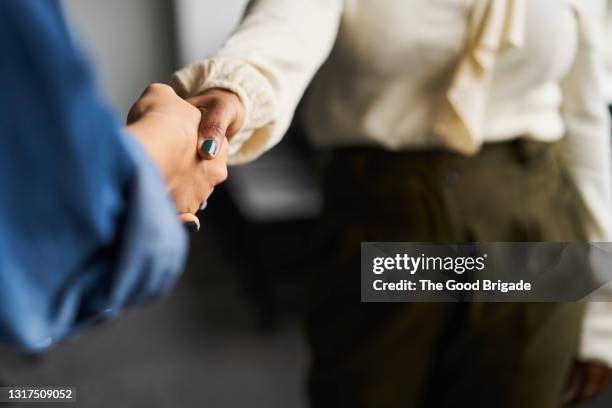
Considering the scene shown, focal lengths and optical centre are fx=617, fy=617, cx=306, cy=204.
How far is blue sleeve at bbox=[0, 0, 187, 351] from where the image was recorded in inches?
8.4

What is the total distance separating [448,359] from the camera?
2.22 feet

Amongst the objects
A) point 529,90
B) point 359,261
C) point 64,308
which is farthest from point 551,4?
point 64,308

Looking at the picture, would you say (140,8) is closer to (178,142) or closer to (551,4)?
(551,4)

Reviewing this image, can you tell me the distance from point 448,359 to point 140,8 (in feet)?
5.50

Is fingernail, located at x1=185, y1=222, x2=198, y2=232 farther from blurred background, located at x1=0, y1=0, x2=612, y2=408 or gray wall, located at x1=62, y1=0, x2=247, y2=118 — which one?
gray wall, located at x1=62, y1=0, x2=247, y2=118

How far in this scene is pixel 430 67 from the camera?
0.60 meters

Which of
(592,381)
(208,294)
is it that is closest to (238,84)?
(592,381)

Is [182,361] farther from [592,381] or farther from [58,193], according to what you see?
[58,193]

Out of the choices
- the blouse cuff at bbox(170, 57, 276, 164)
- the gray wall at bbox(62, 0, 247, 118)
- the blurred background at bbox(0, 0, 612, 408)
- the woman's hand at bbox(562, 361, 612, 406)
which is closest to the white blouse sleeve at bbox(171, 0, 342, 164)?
the blouse cuff at bbox(170, 57, 276, 164)

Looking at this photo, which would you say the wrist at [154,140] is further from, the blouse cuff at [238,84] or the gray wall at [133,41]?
the gray wall at [133,41]

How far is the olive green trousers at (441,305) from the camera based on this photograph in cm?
64

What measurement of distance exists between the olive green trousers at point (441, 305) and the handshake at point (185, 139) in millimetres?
302

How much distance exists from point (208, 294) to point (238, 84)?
1.38 metres

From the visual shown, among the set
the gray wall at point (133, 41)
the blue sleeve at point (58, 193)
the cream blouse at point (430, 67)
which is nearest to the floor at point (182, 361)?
the gray wall at point (133, 41)
